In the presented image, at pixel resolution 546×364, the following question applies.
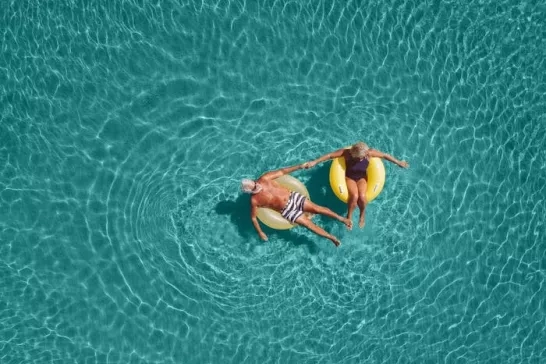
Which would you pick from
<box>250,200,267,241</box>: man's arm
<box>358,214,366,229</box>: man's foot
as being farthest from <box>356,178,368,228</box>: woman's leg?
<box>250,200,267,241</box>: man's arm

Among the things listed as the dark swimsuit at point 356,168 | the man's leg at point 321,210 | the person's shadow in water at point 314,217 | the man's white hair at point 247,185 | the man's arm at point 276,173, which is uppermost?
the dark swimsuit at point 356,168

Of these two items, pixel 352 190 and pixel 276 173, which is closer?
pixel 276 173

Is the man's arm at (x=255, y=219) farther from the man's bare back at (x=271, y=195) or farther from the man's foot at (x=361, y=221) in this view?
the man's foot at (x=361, y=221)

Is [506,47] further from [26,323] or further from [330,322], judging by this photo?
[26,323]

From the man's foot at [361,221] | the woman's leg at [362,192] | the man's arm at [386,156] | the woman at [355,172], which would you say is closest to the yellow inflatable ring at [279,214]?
the woman at [355,172]

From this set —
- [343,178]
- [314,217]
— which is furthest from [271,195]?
[314,217]

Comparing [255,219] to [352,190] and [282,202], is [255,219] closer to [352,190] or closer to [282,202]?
[282,202]
